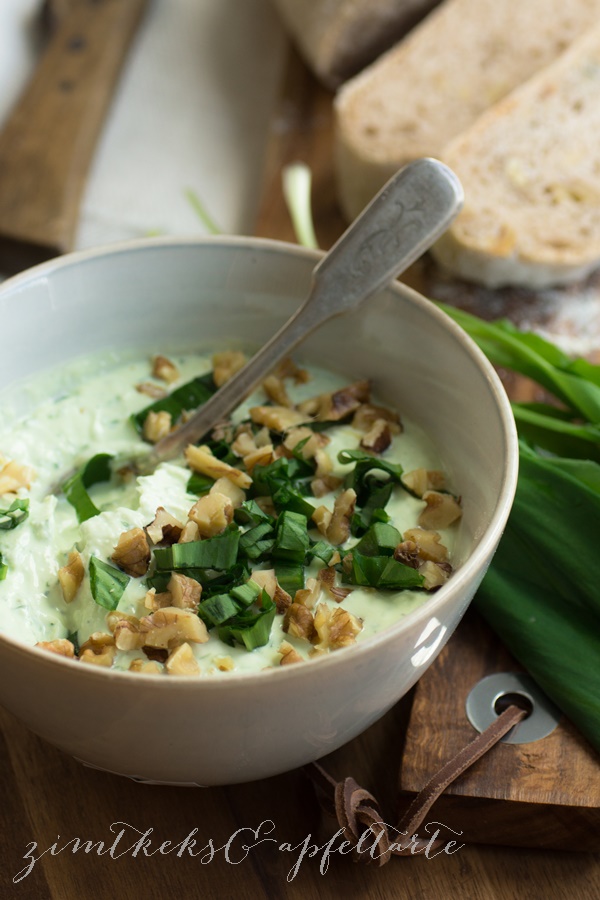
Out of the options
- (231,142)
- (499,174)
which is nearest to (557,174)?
(499,174)

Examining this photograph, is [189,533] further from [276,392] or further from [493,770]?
[493,770]

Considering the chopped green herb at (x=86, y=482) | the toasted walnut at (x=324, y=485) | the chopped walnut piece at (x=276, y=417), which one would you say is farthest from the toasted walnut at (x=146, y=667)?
the chopped walnut piece at (x=276, y=417)

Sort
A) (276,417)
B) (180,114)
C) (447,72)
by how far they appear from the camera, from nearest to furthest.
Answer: (276,417) → (447,72) → (180,114)

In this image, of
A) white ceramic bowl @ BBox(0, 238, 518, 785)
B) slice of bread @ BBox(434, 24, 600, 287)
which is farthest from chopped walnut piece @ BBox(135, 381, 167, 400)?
slice of bread @ BBox(434, 24, 600, 287)

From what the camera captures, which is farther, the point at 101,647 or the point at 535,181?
the point at 535,181

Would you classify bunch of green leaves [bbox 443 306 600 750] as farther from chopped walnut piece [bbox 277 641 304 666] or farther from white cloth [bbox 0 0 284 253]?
white cloth [bbox 0 0 284 253]

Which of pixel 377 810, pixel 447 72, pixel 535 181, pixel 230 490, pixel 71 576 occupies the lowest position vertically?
pixel 535 181

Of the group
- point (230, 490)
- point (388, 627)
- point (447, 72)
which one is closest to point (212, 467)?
point (230, 490)
